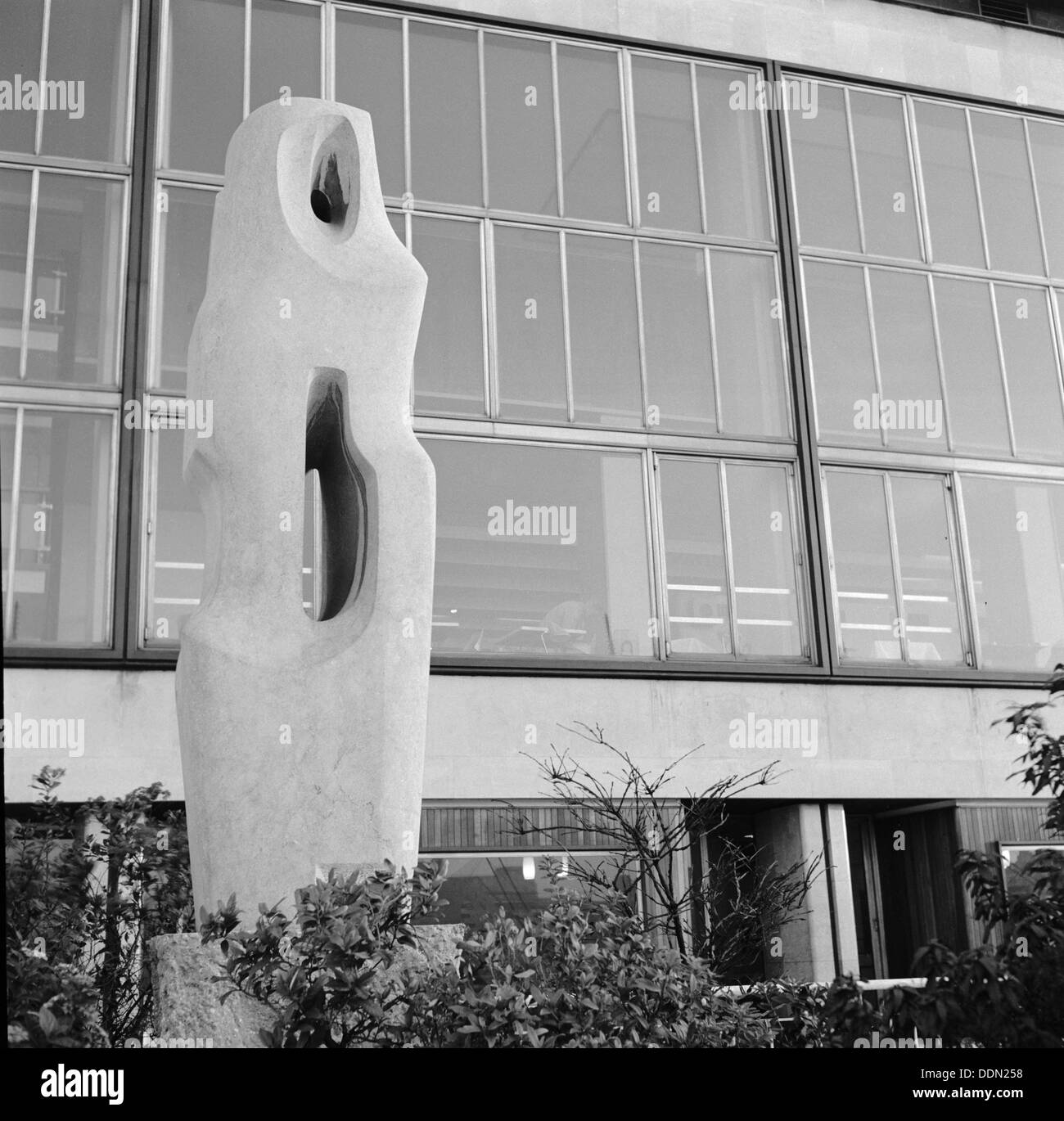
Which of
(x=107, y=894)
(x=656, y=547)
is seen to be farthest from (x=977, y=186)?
(x=107, y=894)

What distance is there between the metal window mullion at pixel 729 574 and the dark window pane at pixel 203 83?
812 cm

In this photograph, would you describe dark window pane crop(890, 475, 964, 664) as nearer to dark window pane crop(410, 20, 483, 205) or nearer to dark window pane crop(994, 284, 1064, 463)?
dark window pane crop(994, 284, 1064, 463)

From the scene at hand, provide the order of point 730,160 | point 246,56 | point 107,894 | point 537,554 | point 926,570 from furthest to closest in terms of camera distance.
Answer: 1. point 730,160
2. point 926,570
3. point 246,56
4. point 537,554
5. point 107,894

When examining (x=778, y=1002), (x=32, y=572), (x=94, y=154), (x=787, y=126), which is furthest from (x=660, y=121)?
(x=778, y=1002)

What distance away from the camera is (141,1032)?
7977mm

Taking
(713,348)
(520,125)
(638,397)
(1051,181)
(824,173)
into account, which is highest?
(1051,181)

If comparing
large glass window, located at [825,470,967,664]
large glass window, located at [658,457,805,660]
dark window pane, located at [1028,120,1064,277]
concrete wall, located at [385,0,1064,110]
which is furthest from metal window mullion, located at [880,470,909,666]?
concrete wall, located at [385,0,1064,110]

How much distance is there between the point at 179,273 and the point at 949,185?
11908 millimetres

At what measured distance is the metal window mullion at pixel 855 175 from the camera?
2012 centimetres

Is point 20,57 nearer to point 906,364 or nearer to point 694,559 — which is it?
point 694,559

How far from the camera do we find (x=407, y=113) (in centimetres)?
1834

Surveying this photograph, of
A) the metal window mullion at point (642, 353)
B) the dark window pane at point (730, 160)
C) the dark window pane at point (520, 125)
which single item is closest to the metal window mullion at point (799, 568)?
the metal window mullion at point (642, 353)

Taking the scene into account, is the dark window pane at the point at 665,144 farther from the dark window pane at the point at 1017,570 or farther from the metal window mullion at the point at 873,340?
the dark window pane at the point at 1017,570

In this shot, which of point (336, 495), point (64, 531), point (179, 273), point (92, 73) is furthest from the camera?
point (92, 73)
